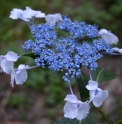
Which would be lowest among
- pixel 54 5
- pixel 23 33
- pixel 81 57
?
pixel 81 57

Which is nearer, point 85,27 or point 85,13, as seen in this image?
point 85,27

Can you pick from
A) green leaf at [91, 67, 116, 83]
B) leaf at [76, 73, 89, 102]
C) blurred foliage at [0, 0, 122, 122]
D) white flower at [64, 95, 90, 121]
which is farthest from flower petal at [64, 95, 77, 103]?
blurred foliage at [0, 0, 122, 122]

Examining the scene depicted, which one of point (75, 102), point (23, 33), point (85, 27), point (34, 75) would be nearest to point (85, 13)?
point (23, 33)

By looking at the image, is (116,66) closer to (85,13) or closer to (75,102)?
(85,13)

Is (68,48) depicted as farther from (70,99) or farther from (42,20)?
(42,20)

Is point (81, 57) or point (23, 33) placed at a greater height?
A: point (23, 33)

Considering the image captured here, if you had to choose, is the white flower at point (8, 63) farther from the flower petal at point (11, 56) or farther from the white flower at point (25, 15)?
the white flower at point (25, 15)

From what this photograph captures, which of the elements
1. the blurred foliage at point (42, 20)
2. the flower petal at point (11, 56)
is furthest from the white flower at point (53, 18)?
the blurred foliage at point (42, 20)

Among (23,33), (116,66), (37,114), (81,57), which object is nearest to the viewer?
(81,57)
